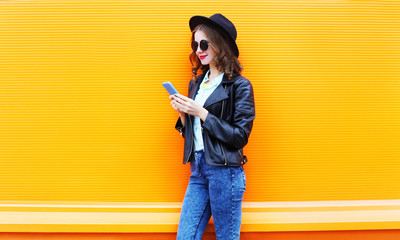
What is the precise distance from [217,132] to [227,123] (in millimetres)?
114

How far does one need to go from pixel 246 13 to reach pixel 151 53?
0.99 meters

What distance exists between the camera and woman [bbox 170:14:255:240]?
1681mm

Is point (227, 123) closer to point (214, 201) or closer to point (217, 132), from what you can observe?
point (217, 132)

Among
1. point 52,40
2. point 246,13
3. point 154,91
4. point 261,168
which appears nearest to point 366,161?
point 261,168

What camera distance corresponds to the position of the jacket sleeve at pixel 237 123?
163 cm

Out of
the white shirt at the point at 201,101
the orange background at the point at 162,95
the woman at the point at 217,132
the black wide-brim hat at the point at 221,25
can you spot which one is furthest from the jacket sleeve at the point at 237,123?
the orange background at the point at 162,95

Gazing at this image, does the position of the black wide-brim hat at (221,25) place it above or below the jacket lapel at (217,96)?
above

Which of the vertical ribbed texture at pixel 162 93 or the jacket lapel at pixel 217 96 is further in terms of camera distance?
the vertical ribbed texture at pixel 162 93

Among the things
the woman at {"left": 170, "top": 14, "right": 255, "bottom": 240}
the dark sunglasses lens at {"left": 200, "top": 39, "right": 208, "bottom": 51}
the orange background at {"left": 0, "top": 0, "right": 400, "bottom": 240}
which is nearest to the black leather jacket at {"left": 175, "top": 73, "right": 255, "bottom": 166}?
the woman at {"left": 170, "top": 14, "right": 255, "bottom": 240}

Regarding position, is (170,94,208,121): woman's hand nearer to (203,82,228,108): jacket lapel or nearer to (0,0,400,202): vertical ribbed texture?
(203,82,228,108): jacket lapel

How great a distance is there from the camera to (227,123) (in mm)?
1692

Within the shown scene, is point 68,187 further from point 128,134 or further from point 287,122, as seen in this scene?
point 287,122

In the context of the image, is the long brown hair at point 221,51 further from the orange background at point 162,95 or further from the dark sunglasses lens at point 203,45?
the orange background at point 162,95

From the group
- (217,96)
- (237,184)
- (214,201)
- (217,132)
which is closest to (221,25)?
(217,96)
